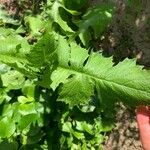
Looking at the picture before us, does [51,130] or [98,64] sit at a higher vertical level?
[98,64]

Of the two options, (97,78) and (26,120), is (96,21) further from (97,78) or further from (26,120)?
(97,78)

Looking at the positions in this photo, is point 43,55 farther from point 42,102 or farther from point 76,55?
point 42,102

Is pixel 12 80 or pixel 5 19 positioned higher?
pixel 5 19

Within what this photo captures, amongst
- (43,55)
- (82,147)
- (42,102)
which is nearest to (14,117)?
(42,102)

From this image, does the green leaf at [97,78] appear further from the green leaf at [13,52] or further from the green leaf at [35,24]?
the green leaf at [35,24]

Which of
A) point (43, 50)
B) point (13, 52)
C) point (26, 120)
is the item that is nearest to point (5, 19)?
point (26, 120)

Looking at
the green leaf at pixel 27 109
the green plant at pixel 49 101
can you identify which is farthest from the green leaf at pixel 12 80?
the green leaf at pixel 27 109
